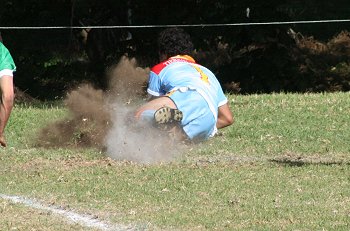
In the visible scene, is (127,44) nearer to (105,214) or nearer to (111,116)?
(111,116)

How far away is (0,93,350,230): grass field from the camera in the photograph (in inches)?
336

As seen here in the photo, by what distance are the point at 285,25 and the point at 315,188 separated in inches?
527

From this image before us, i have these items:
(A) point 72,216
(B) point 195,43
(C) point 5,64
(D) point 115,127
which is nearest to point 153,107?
(D) point 115,127

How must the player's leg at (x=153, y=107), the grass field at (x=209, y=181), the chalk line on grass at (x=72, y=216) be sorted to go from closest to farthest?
1. the chalk line on grass at (x=72, y=216)
2. the grass field at (x=209, y=181)
3. the player's leg at (x=153, y=107)

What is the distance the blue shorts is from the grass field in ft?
1.30

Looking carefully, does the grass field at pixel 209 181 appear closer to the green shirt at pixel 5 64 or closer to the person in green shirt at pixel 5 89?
the person in green shirt at pixel 5 89

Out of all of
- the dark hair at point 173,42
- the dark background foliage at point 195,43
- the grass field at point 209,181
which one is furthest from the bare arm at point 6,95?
the dark background foliage at point 195,43

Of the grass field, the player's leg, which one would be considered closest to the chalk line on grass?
the grass field

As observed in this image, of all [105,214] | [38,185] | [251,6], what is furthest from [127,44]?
[105,214]

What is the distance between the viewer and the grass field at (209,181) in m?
8.53

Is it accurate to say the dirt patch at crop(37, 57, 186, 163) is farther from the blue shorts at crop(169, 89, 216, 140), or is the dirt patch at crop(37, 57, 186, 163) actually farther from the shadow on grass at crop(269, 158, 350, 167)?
the shadow on grass at crop(269, 158, 350, 167)

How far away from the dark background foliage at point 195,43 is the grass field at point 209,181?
7.38 m

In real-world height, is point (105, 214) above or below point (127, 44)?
above

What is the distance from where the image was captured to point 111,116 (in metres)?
12.7
